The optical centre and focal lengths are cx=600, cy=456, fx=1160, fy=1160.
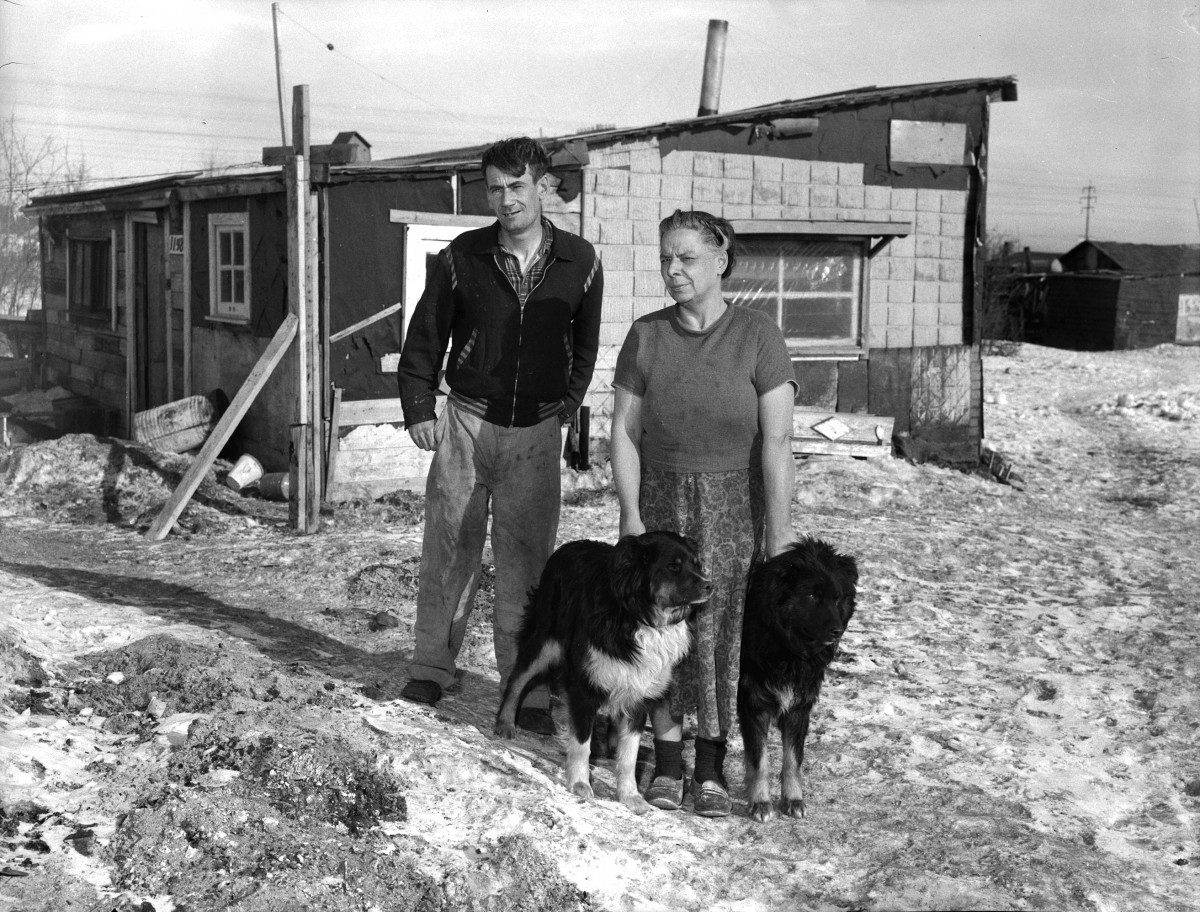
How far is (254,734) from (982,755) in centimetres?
283

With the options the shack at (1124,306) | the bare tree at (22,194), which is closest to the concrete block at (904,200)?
the bare tree at (22,194)

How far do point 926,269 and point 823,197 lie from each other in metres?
1.40

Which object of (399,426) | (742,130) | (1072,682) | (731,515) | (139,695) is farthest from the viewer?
(742,130)

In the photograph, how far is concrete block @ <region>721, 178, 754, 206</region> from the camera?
11023 mm

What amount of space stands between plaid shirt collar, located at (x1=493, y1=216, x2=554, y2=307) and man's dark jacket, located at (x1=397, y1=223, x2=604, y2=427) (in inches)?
0.6

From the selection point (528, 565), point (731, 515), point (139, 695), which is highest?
point (731, 515)

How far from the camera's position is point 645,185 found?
34.9ft

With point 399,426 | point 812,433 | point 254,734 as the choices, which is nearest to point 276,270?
point 399,426

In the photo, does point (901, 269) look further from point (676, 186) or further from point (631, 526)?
point (631, 526)

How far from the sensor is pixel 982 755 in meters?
4.68

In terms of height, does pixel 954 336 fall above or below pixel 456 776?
above

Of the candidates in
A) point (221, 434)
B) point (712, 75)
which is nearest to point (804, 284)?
point (712, 75)

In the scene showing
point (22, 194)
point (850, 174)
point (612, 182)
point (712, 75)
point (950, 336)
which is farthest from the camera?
point (22, 194)

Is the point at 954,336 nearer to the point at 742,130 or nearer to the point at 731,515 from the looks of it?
the point at 742,130
